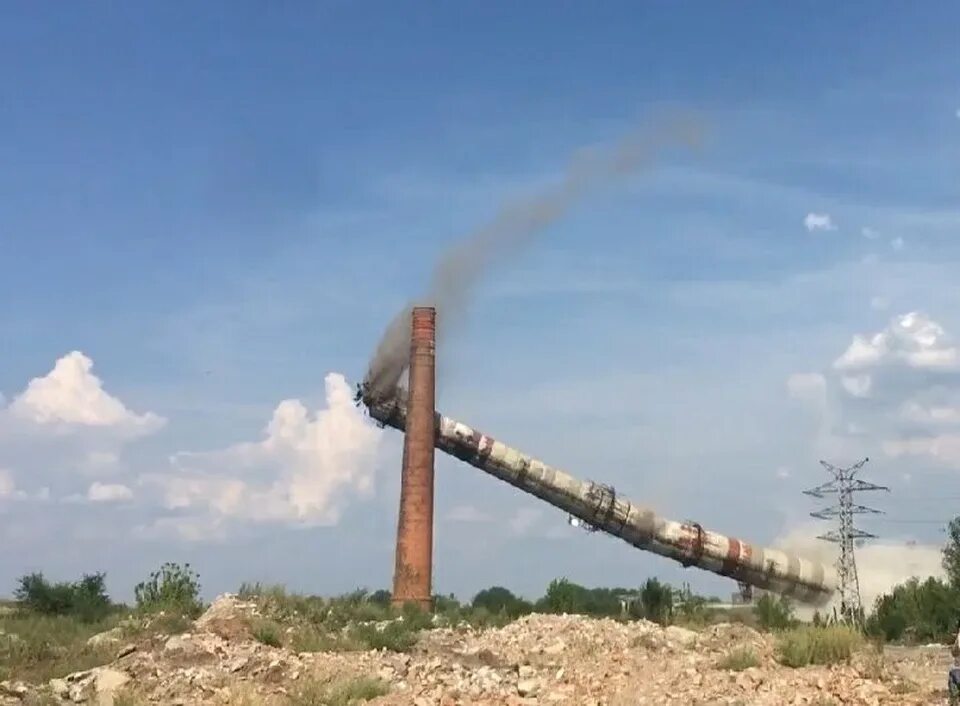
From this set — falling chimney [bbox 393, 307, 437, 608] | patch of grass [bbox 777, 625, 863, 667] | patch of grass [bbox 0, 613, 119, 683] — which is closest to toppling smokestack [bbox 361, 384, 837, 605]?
falling chimney [bbox 393, 307, 437, 608]

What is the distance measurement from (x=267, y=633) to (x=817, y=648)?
31.1 ft

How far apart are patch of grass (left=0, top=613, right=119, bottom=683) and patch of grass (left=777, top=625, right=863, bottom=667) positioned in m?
11.7

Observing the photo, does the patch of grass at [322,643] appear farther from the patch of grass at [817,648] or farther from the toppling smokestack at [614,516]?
the toppling smokestack at [614,516]

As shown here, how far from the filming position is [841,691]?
15.1m

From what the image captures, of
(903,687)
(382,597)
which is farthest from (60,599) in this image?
(903,687)

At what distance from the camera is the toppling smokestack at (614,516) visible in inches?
1353

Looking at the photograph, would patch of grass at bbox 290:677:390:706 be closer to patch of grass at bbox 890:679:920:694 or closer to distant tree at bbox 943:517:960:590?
patch of grass at bbox 890:679:920:694

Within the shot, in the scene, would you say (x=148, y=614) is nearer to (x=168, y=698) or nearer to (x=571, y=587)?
(x=168, y=698)

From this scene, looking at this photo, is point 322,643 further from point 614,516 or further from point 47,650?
point 614,516

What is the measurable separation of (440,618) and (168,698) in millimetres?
10402

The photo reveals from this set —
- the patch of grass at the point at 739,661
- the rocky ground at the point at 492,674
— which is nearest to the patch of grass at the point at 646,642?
the rocky ground at the point at 492,674

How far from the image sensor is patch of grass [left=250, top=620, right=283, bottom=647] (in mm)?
18734

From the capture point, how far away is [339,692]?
1515 centimetres

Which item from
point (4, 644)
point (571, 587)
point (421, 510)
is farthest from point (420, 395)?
point (4, 644)
